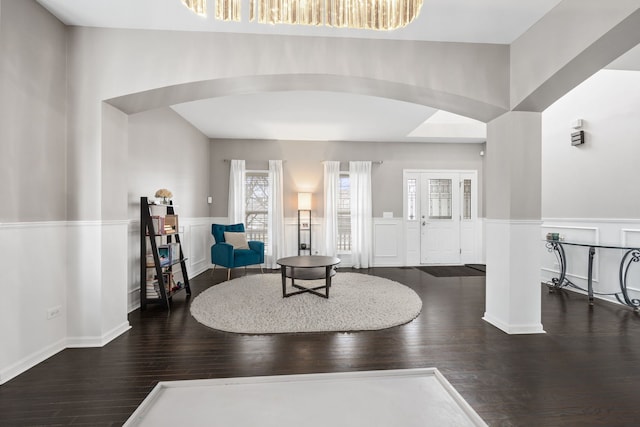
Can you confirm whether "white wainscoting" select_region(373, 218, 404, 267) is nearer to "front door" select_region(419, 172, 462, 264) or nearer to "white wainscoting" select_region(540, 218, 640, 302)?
"front door" select_region(419, 172, 462, 264)

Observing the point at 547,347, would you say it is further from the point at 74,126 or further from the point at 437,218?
the point at 74,126

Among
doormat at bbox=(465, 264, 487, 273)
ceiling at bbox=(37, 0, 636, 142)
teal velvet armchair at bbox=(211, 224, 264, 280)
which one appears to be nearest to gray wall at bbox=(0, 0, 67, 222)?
ceiling at bbox=(37, 0, 636, 142)

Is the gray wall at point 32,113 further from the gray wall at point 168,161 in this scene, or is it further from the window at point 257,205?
the window at point 257,205

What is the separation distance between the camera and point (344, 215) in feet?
20.7

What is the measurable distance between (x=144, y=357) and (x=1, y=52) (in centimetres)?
243

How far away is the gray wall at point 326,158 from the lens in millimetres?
6094

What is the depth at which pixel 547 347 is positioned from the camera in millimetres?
2516

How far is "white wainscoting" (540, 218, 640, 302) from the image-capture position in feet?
11.8

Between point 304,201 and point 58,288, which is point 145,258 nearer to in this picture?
point 58,288

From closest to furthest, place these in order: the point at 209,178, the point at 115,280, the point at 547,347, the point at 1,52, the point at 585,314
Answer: the point at 1,52 → the point at 547,347 → the point at 115,280 → the point at 585,314 → the point at 209,178

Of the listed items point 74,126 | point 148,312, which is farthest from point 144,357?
point 74,126

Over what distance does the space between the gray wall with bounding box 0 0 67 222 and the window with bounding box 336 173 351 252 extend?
4643 mm

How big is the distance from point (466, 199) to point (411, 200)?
4.13ft

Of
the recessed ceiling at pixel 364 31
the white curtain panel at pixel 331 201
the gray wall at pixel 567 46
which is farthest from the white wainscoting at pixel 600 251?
the white curtain panel at pixel 331 201
